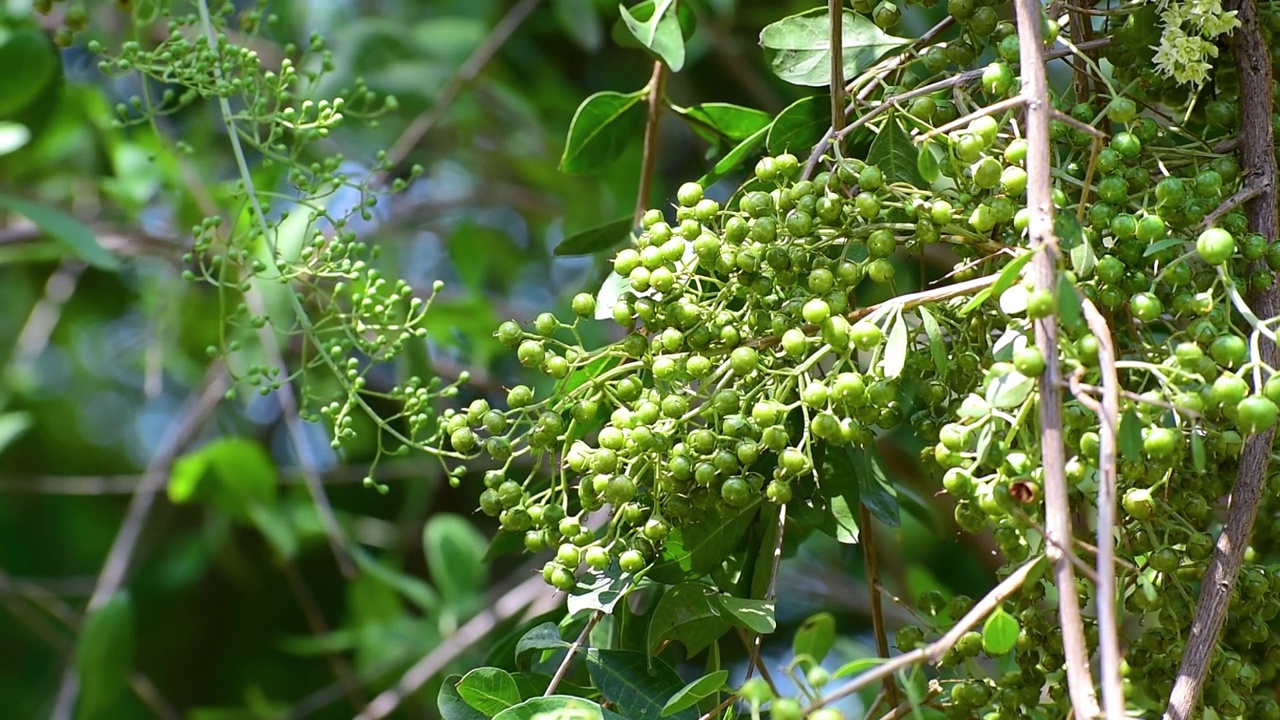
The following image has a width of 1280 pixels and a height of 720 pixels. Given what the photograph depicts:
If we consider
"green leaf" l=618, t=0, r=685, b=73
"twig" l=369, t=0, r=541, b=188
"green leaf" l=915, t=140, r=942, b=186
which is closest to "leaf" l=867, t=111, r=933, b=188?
"green leaf" l=915, t=140, r=942, b=186

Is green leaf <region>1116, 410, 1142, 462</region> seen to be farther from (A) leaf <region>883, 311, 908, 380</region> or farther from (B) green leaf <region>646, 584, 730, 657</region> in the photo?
(B) green leaf <region>646, 584, 730, 657</region>

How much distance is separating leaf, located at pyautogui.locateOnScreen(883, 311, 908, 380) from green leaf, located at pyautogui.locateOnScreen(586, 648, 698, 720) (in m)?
0.30

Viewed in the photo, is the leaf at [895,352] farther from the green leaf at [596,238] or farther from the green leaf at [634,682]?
the green leaf at [596,238]

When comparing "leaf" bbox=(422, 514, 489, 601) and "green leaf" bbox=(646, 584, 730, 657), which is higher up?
"green leaf" bbox=(646, 584, 730, 657)

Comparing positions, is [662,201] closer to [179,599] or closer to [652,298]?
[652,298]

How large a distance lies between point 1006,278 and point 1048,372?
0.07 m

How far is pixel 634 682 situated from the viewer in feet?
3.15

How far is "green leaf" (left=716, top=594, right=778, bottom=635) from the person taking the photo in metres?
0.90

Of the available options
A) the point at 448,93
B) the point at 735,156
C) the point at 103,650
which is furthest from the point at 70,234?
the point at 735,156

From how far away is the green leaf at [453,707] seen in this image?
3.09 feet

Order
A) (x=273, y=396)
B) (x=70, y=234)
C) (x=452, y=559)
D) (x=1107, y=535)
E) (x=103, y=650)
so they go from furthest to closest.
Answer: (x=273, y=396) < (x=452, y=559) < (x=103, y=650) < (x=70, y=234) < (x=1107, y=535)

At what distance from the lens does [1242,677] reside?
2.81ft

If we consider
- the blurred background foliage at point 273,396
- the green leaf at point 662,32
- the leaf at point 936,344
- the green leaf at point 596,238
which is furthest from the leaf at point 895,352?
the blurred background foliage at point 273,396

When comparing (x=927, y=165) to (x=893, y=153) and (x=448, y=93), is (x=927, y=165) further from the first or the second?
(x=448, y=93)
